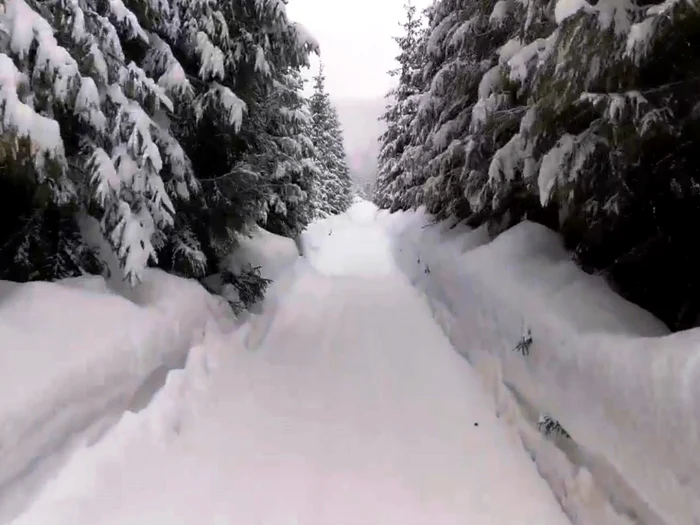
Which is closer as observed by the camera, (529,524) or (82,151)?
(529,524)

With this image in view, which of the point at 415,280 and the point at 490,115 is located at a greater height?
the point at 490,115

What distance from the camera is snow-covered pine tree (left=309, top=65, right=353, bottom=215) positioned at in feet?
87.2

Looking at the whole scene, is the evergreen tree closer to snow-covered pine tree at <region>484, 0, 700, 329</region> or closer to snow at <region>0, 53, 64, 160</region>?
snow at <region>0, 53, 64, 160</region>

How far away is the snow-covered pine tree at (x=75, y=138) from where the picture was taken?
3.47 m

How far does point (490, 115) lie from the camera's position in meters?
6.33

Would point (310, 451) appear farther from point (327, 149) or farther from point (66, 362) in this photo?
point (327, 149)

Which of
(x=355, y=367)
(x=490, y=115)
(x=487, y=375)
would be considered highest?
(x=490, y=115)

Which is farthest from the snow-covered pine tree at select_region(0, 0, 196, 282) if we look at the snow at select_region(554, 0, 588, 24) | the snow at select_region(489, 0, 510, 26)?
the snow at select_region(489, 0, 510, 26)

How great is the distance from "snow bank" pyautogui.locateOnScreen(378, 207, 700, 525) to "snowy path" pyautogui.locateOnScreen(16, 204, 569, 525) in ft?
0.92

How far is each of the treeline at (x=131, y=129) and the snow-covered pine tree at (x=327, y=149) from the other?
54.5ft

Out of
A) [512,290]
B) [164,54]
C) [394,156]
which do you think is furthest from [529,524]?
[394,156]

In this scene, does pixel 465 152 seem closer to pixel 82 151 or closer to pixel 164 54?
pixel 164 54

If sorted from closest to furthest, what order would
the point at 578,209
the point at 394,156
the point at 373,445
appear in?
the point at 373,445, the point at 578,209, the point at 394,156

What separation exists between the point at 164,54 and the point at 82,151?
6.84 feet
